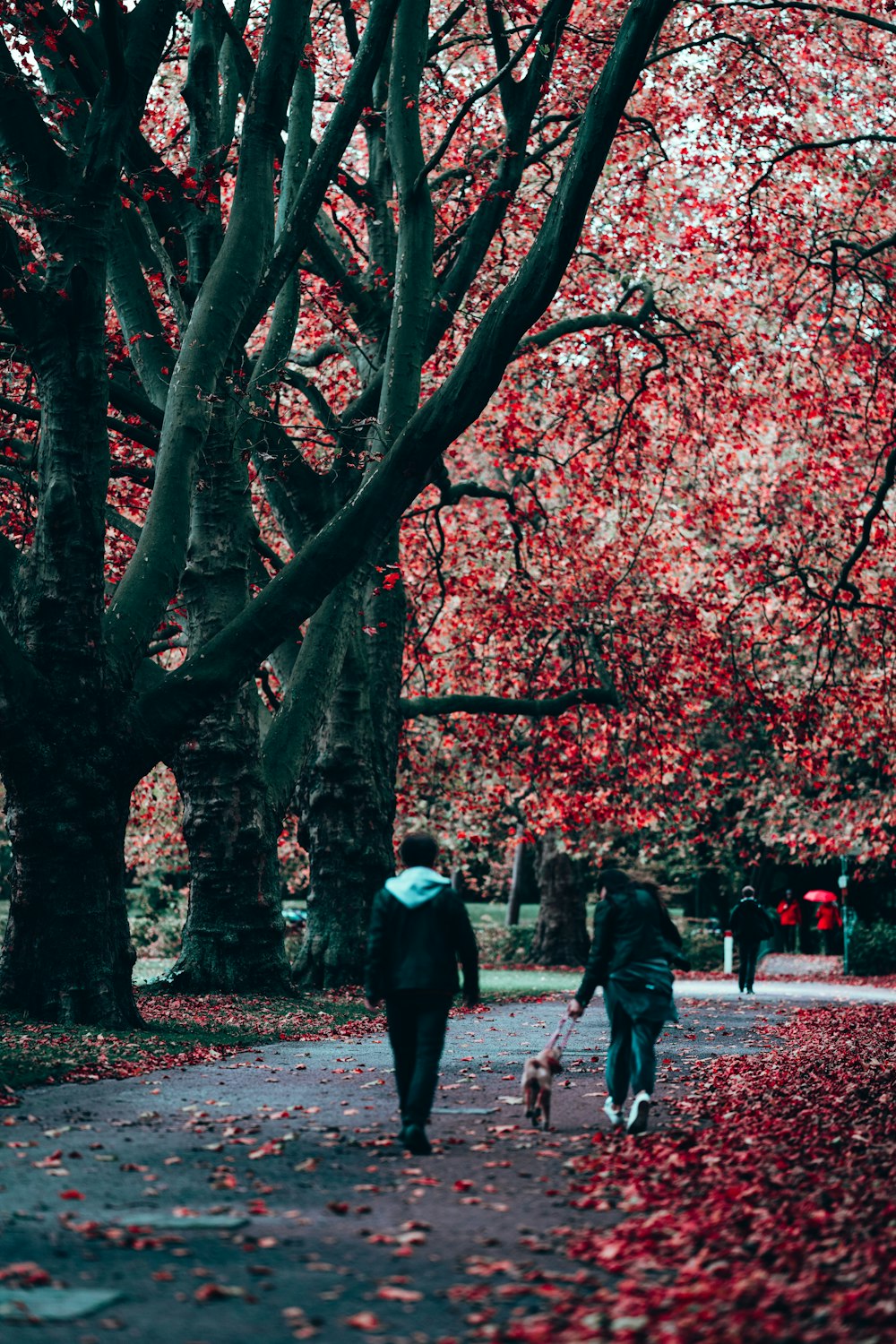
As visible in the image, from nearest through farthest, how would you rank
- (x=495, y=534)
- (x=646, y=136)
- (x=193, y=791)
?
(x=193, y=791) → (x=646, y=136) → (x=495, y=534)

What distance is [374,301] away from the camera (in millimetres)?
20391

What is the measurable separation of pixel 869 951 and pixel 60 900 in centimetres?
2587

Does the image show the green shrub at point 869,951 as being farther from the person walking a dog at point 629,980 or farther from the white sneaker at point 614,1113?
the white sneaker at point 614,1113

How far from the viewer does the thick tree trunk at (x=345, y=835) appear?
2062 centimetres

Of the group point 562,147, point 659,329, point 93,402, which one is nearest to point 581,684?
point 659,329

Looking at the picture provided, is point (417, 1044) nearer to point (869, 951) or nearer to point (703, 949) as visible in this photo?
point (869, 951)

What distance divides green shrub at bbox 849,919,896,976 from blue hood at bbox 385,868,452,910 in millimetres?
28340

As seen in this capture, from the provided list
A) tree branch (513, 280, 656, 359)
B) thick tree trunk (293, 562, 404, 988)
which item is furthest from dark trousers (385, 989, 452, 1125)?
tree branch (513, 280, 656, 359)

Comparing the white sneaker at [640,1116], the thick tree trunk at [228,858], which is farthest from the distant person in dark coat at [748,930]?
the white sneaker at [640,1116]

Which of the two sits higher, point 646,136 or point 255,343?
point 646,136

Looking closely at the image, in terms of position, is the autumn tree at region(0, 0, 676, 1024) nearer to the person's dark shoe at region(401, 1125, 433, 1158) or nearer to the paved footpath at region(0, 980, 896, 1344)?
the paved footpath at region(0, 980, 896, 1344)

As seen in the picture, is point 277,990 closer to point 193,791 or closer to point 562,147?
point 193,791

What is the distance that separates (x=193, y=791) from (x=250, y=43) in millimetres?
8940

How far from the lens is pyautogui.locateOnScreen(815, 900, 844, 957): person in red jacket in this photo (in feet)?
121
